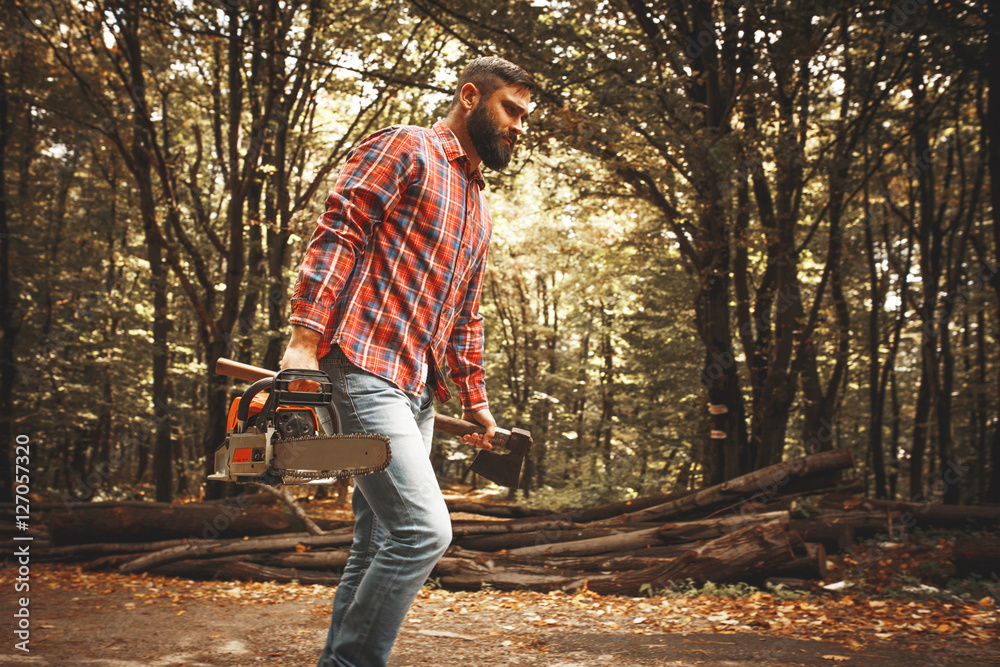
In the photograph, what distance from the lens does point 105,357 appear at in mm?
16281

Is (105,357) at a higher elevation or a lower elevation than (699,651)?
higher

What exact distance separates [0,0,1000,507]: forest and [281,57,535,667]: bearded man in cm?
586

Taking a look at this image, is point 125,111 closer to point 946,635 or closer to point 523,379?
point 946,635

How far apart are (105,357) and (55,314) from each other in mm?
1693

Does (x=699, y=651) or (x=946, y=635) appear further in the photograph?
(x=946, y=635)

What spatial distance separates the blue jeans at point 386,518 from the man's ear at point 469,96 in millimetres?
1108

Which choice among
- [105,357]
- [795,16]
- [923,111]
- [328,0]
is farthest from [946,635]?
[105,357]

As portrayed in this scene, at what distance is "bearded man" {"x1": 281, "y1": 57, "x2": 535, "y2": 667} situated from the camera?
1.91m

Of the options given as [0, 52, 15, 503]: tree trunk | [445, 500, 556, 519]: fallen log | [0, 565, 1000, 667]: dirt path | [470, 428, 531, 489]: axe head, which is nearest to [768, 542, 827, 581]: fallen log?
[0, 565, 1000, 667]: dirt path

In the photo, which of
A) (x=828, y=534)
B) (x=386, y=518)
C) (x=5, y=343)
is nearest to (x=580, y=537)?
(x=828, y=534)

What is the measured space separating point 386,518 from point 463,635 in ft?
9.10

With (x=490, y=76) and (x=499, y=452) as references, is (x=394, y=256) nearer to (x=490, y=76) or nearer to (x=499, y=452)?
(x=490, y=76)

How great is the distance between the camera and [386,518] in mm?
1931

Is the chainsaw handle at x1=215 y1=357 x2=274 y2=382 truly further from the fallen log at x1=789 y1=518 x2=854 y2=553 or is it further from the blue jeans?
the fallen log at x1=789 y1=518 x2=854 y2=553
